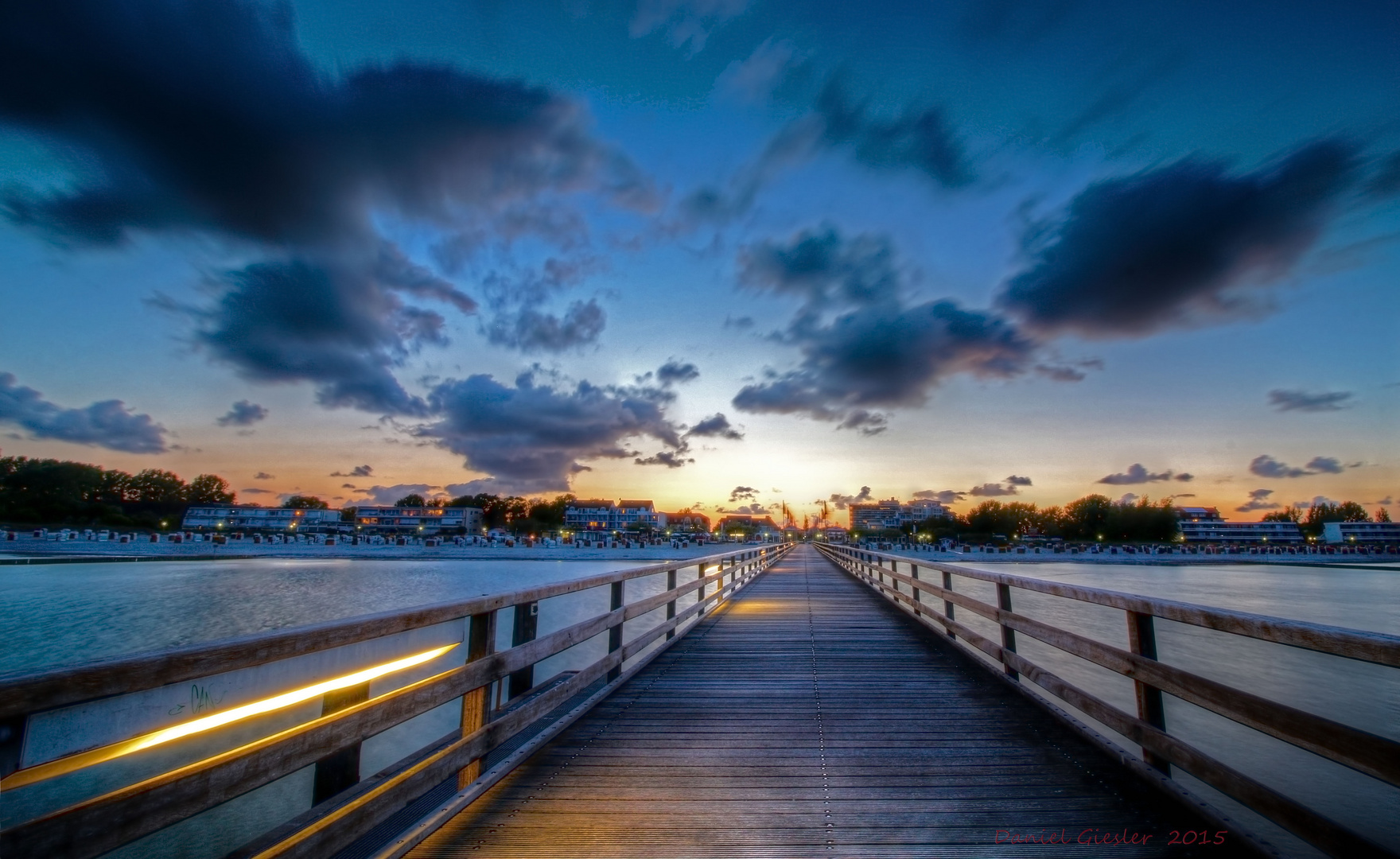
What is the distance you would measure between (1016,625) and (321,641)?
5.08 m

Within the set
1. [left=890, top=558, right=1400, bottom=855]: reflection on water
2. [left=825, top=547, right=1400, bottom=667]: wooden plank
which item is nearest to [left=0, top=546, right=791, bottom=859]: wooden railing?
[left=825, top=547, right=1400, bottom=667]: wooden plank

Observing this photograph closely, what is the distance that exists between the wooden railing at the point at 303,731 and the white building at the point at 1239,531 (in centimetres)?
17491

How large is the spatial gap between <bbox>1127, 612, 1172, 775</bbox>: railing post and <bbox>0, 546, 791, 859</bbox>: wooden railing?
358 cm

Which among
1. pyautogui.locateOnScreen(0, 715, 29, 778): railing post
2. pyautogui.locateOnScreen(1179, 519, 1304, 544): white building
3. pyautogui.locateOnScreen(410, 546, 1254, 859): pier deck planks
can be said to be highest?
pyautogui.locateOnScreen(0, 715, 29, 778): railing post

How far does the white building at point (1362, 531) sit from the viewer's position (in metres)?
125

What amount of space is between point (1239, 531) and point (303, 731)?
195 m

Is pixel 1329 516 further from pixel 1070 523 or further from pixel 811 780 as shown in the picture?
pixel 811 780

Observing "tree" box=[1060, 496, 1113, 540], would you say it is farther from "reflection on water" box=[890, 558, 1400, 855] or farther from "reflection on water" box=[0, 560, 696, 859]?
"reflection on water" box=[0, 560, 696, 859]

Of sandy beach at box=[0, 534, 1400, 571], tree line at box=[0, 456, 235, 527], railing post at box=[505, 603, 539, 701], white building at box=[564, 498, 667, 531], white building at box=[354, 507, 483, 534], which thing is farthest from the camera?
white building at box=[564, 498, 667, 531]

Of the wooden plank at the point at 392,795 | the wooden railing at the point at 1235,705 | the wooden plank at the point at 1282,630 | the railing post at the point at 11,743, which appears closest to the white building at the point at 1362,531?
the wooden railing at the point at 1235,705

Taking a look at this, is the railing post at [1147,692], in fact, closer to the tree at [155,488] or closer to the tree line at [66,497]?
the tree line at [66,497]

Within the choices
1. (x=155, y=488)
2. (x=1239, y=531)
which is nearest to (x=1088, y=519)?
(x=1239, y=531)

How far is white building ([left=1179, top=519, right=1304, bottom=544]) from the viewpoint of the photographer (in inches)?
5404

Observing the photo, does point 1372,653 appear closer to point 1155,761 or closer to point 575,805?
point 1155,761
